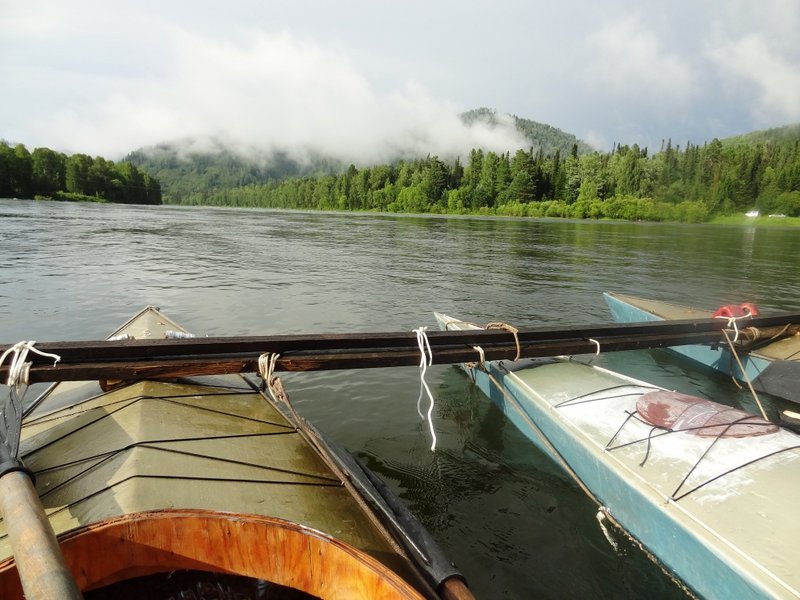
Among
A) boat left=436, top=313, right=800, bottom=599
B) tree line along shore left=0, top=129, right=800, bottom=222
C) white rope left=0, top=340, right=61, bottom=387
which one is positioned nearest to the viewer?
boat left=436, top=313, right=800, bottom=599

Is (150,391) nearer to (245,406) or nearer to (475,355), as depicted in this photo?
(245,406)

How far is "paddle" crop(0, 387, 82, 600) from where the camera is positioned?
6.03 feet

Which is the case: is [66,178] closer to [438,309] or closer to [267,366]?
[438,309]

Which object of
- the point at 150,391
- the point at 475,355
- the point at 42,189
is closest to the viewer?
the point at 150,391

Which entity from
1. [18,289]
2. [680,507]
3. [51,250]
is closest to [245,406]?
[680,507]

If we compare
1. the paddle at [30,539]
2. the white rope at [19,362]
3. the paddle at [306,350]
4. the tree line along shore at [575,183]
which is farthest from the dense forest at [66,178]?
the paddle at [30,539]

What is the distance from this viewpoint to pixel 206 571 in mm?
2949

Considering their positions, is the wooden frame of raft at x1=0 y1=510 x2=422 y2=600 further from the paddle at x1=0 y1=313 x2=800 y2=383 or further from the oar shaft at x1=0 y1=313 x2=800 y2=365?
the oar shaft at x1=0 y1=313 x2=800 y2=365

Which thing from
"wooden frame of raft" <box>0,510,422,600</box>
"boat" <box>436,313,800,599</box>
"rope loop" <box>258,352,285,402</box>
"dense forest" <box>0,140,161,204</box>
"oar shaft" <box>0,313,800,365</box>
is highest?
"dense forest" <box>0,140,161,204</box>

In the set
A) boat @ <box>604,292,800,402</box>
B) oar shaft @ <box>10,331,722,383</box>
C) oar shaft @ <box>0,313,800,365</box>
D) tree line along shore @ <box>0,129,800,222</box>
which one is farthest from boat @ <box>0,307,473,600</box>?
tree line along shore @ <box>0,129,800,222</box>

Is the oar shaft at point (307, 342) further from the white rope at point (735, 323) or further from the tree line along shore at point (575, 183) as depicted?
the tree line along shore at point (575, 183)

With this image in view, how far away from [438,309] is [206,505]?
12132mm

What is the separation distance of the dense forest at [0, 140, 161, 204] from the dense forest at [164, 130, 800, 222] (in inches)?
3087

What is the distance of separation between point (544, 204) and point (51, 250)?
98.0 meters
